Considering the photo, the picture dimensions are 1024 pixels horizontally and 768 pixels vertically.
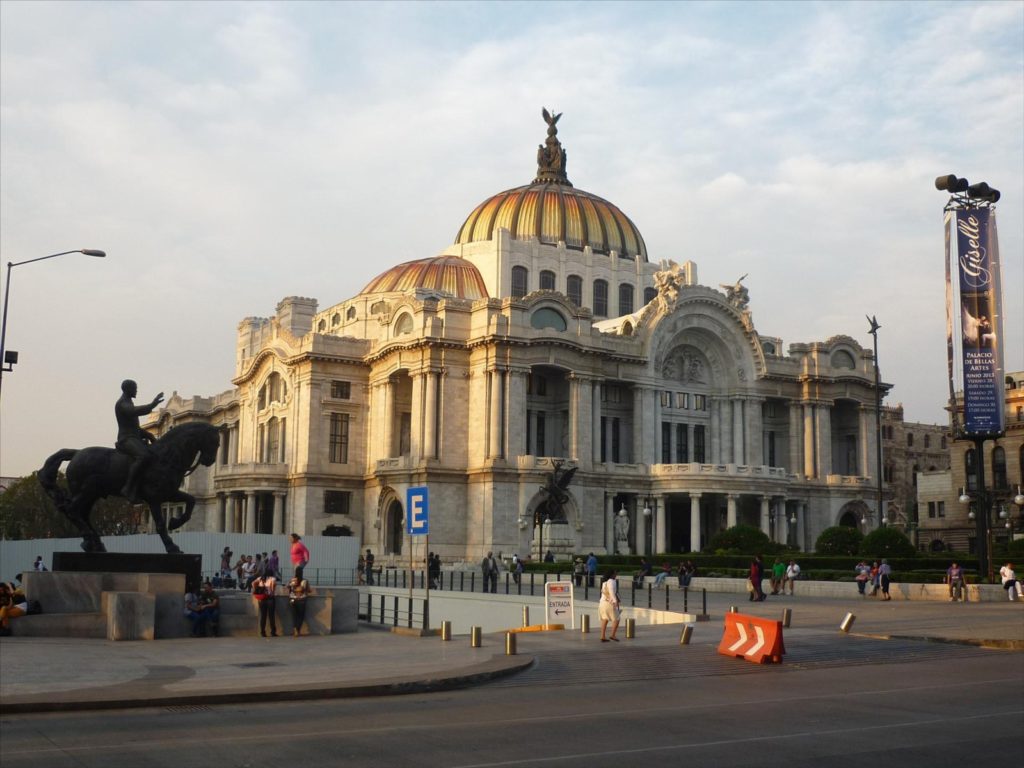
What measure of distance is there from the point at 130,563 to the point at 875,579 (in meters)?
29.6

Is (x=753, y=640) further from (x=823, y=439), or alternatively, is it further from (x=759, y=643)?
(x=823, y=439)

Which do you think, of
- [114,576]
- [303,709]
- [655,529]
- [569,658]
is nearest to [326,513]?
[655,529]

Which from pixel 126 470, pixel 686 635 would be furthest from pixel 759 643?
pixel 126 470

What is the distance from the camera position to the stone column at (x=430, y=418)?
74.4m

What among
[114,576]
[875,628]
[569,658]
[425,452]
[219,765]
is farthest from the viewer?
[425,452]

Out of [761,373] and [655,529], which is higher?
[761,373]

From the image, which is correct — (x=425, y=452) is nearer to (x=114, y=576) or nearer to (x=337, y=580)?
(x=337, y=580)

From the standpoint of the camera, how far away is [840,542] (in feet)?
199

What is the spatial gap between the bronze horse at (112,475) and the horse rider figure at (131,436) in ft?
0.57

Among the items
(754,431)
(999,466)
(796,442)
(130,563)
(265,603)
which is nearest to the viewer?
Answer: (265,603)

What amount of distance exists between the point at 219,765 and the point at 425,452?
203ft

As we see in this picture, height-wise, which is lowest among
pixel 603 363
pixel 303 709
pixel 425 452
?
pixel 303 709

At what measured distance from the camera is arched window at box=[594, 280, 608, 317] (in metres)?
95.8

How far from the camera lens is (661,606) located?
40312 mm
